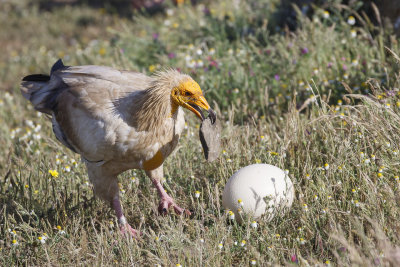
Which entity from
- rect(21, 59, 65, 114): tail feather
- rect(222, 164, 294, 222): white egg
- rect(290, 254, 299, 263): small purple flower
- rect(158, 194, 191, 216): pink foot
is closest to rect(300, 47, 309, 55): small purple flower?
rect(222, 164, 294, 222): white egg

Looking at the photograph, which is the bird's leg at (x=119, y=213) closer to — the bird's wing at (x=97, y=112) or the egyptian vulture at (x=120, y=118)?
the egyptian vulture at (x=120, y=118)

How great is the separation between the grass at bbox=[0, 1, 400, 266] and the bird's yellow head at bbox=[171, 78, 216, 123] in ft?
1.96

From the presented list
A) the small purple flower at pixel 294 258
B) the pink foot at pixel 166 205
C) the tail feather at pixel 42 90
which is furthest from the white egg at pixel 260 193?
the tail feather at pixel 42 90

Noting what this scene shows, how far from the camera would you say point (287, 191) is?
344cm

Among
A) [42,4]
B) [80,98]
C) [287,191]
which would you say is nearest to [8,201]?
[80,98]

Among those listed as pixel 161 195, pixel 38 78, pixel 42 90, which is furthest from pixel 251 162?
pixel 38 78

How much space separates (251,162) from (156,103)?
1.09m

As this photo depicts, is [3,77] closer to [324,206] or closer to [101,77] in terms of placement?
[101,77]

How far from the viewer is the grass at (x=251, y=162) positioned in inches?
125

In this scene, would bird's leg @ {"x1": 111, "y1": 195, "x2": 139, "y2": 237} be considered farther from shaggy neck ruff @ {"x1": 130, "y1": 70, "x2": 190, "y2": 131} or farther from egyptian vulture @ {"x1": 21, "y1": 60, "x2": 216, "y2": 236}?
shaggy neck ruff @ {"x1": 130, "y1": 70, "x2": 190, "y2": 131}

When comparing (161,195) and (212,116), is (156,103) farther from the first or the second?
(161,195)

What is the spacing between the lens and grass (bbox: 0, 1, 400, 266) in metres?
3.17

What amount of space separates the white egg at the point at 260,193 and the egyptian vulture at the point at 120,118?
527mm

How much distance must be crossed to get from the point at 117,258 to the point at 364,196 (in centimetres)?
185
